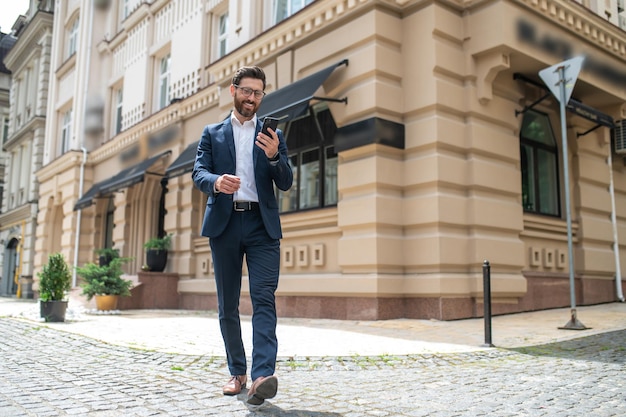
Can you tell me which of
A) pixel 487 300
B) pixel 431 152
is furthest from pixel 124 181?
pixel 487 300

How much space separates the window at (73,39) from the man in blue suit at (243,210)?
2123cm

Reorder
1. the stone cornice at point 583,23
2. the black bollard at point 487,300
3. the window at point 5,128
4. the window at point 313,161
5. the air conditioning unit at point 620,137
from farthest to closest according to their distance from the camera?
the window at point 5,128, the air conditioning unit at point 620,137, the window at point 313,161, the stone cornice at point 583,23, the black bollard at point 487,300

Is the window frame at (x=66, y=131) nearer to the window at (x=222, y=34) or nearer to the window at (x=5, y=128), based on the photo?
the window at (x=222, y=34)

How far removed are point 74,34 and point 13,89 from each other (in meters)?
9.72

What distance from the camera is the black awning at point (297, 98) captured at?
855cm

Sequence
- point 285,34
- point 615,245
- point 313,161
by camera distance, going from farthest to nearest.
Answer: point 615,245, point 313,161, point 285,34

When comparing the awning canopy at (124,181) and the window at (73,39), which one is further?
the window at (73,39)

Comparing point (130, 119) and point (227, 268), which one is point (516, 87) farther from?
point (130, 119)

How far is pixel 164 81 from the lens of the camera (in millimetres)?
16531

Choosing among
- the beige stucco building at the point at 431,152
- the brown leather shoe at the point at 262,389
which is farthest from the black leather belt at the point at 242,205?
the beige stucco building at the point at 431,152

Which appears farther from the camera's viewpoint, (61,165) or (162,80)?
(61,165)

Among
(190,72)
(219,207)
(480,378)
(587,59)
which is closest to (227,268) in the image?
(219,207)

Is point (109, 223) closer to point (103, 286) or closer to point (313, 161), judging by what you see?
point (103, 286)

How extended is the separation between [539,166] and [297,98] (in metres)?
4.81
